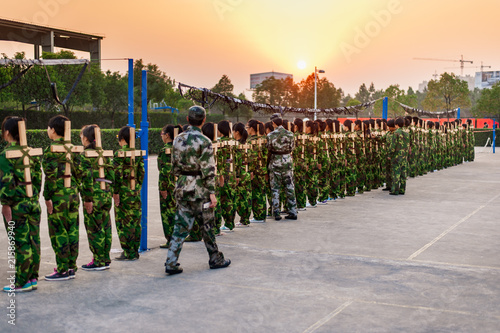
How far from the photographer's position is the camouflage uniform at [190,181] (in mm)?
7098

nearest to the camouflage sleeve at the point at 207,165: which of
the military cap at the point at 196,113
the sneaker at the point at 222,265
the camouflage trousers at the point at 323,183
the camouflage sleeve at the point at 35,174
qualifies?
the military cap at the point at 196,113

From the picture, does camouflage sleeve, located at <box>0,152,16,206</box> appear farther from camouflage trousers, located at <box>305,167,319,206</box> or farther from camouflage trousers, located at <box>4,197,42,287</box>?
camouflage trousers, located at <box>305,167,319,206</box>

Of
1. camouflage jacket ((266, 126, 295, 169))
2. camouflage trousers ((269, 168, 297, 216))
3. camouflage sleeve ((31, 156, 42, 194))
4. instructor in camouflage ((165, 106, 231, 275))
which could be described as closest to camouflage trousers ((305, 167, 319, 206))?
camouflage trousers ((269, 168, 297, 216))

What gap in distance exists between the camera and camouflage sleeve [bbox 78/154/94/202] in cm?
709

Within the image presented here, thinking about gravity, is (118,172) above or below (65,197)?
above

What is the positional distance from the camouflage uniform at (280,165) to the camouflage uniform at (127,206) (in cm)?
377

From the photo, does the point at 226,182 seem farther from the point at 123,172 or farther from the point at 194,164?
the point at 194,164

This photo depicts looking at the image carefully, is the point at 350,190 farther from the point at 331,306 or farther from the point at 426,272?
the point at 331,306

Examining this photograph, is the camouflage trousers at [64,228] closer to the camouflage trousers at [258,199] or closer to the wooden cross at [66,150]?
the wooden cross at [66,150]

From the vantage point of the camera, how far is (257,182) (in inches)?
438

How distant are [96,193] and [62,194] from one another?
0.51m

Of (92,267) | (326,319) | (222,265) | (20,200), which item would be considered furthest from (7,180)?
(326,319)

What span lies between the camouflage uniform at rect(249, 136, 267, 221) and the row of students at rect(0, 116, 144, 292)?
336 centimetres

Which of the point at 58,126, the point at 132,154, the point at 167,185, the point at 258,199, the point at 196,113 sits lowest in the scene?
the point at 258,199
